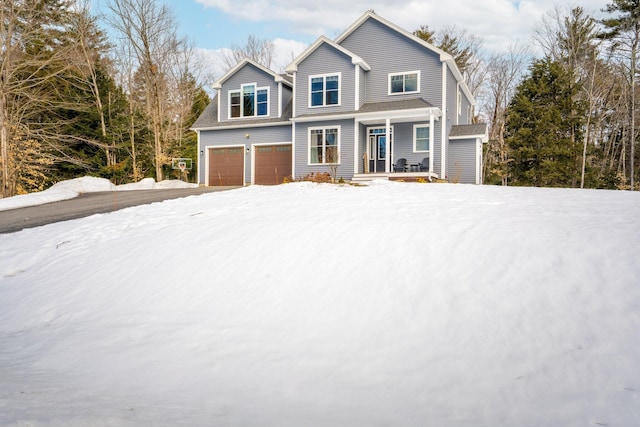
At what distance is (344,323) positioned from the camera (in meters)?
3.80

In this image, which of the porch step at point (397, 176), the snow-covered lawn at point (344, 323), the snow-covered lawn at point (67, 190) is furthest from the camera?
the porch step at point (397, 176)

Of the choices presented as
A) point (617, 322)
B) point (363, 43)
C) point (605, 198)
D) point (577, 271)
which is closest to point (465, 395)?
point (617, 322)

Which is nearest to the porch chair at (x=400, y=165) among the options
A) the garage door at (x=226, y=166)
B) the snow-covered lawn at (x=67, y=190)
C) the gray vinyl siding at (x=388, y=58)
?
the gray vinyl siding at (x=388, y=58)

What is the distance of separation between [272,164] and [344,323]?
613 inches

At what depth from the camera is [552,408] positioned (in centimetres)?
256

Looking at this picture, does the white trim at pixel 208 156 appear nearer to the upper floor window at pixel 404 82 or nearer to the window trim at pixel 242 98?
the window trim at pixel 242 98

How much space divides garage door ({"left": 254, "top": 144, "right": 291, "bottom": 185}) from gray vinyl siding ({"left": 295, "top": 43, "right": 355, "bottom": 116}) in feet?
6.39

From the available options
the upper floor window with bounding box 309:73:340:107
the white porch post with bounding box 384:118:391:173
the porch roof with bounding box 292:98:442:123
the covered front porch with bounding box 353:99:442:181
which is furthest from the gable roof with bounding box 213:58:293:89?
the white porch post with bounding box 384:118:391:173

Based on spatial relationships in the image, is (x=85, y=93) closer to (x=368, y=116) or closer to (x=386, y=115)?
(x=368, y=116)

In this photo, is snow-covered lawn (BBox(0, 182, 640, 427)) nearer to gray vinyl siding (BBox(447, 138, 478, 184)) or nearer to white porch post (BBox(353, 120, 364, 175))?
white porch post (BBox(353, 120, 364, 175))

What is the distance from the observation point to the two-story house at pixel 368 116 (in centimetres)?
1639

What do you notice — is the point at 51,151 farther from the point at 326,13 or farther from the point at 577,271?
the point at 577,271

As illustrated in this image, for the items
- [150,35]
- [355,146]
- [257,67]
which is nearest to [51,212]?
[355,146]

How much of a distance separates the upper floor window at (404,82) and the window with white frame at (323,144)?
9.36 feet
